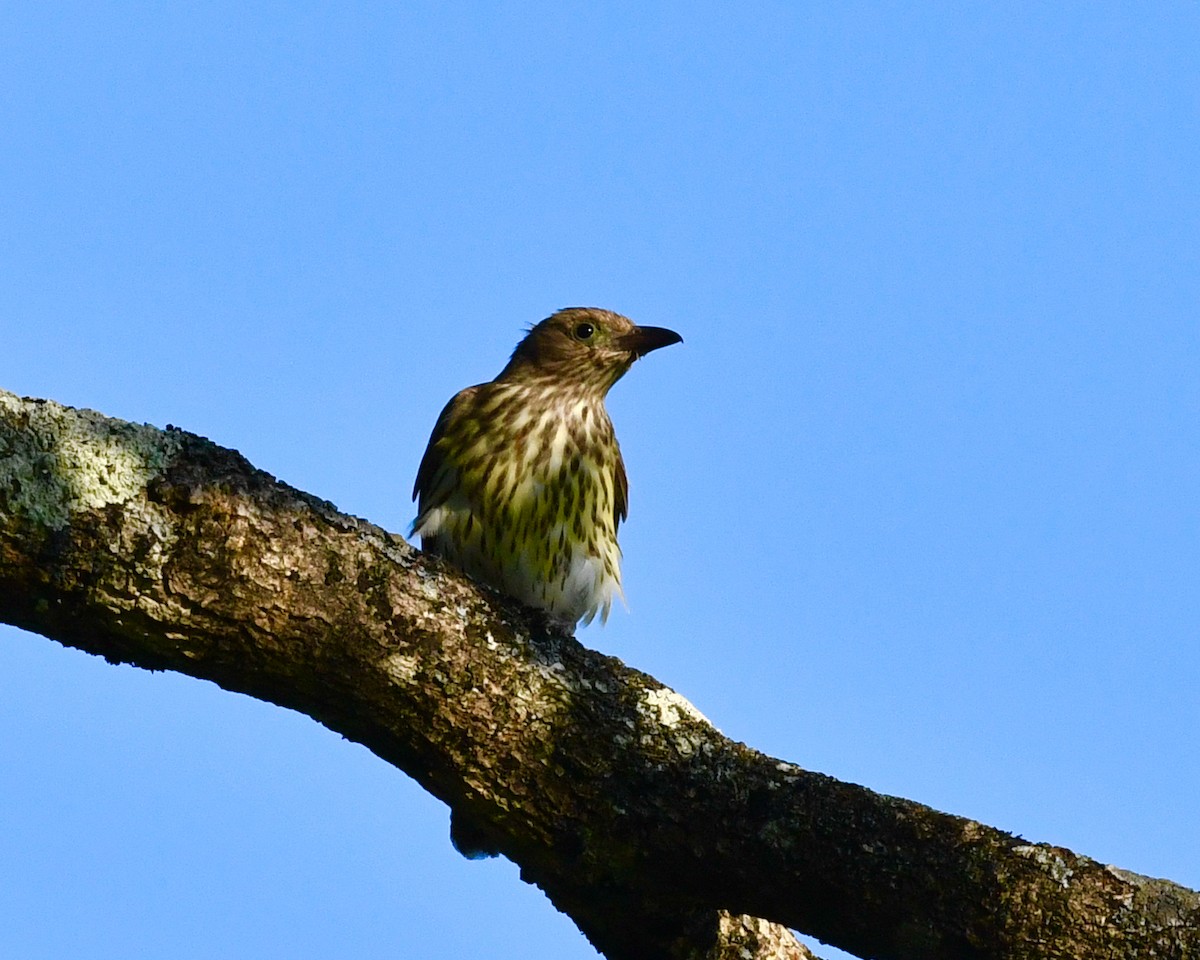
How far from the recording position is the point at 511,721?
333cm

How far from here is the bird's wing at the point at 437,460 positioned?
232 inches

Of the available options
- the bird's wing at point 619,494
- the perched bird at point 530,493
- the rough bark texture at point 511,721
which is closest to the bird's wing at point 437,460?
the perched bird at point 530,493

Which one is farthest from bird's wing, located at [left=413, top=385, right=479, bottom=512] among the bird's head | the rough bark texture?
the rough bark texture

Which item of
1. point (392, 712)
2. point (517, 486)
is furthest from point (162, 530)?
point (517, 486)

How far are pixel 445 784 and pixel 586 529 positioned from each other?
264 cm

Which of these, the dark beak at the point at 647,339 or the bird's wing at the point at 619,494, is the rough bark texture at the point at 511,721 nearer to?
the bird's wing at the point at 619,494

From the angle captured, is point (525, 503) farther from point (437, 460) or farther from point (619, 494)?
point (619, 494)

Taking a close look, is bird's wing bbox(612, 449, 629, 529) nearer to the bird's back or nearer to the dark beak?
the bird's back

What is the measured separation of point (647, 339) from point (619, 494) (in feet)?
2.76

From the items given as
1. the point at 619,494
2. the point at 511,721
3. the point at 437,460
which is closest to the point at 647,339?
the point at 619,494

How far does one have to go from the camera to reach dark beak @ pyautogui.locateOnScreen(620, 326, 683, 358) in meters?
6.80

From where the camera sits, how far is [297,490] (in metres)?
3.29

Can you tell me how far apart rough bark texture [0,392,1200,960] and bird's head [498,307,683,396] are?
10.7 feet

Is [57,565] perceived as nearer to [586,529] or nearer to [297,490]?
[297,490]
